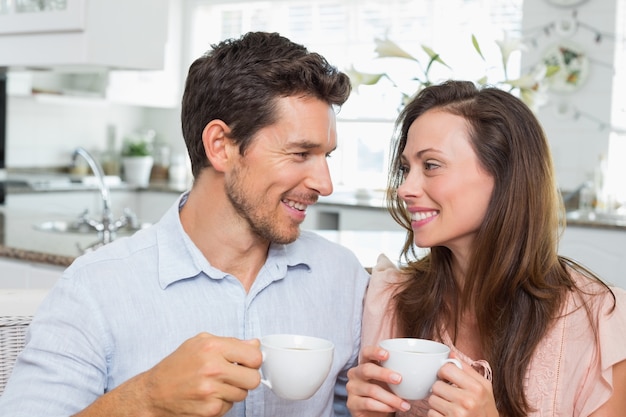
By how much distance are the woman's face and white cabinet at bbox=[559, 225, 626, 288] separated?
2796 mm

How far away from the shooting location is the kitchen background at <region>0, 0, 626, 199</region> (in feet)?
16.7

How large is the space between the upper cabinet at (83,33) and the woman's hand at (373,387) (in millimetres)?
1732

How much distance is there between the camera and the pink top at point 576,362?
1.48 metres

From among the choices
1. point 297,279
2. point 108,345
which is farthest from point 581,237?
point 108,345

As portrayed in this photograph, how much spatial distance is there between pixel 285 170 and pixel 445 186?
0.33m

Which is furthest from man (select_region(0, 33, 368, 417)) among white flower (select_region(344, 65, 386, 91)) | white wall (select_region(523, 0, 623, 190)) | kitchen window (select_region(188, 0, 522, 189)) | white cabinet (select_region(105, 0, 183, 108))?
white cabinet (select_region(105, 0, 183, 108))

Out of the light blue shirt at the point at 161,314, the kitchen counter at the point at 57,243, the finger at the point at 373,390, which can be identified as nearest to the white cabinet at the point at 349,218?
the kitchen counter at the point at 57,243

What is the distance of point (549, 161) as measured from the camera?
1.68 meters

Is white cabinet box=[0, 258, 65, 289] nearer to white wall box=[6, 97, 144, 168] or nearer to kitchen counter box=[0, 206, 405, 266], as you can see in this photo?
kitchen counter box=[0, 206, 405, 266]

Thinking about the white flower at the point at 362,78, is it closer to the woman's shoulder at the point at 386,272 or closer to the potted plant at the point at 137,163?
the woman's shoulder at the point at 386,272

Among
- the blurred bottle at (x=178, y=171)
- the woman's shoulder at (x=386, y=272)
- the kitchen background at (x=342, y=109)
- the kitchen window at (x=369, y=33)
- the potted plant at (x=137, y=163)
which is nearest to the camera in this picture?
the woman's shoulder at (x=386, y=272)

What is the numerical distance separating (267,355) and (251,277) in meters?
0.49

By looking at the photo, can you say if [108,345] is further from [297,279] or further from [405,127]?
[405,127]

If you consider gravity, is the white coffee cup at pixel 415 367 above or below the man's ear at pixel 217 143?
below
